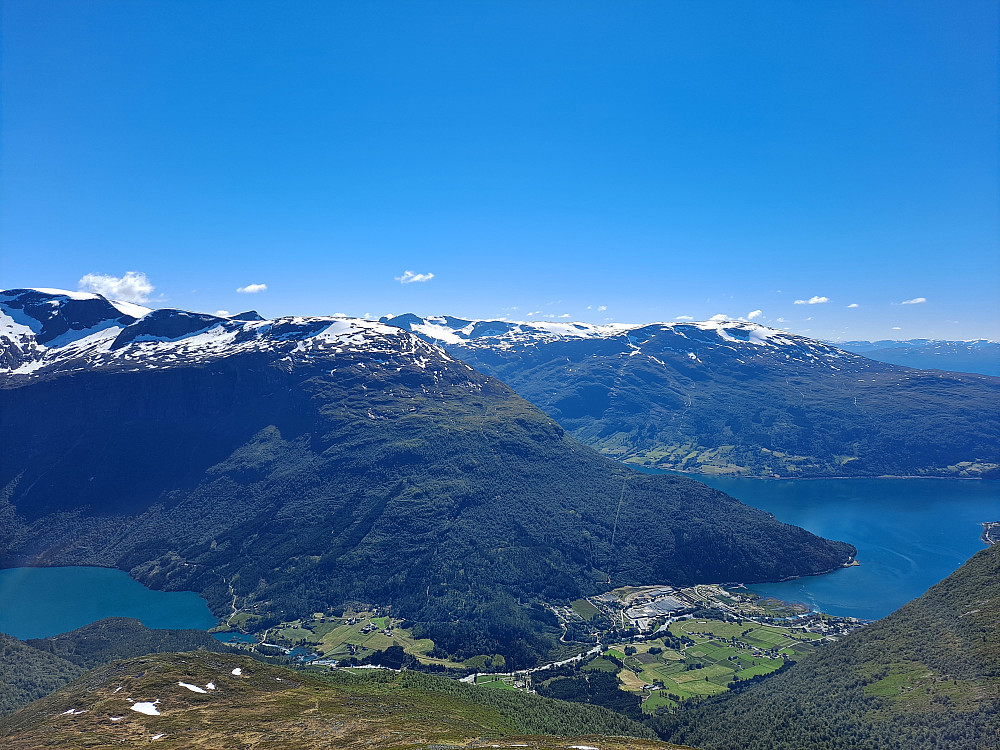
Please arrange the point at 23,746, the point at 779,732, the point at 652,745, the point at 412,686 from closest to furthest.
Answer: the point at 23,746 → the point at 652,745 → the point at 779,732 → the point at 412,686

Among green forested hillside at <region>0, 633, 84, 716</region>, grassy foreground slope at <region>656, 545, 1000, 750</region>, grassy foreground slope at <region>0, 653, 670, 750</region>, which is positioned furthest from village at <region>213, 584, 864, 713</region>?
green forested hillside at <region>0, 633, 84, 716</region>

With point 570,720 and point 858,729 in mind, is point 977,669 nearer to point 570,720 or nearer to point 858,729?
point 858,729

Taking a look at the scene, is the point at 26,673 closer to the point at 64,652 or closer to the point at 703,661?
the point at 64,652

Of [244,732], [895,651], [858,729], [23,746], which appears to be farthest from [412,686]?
[895,651]

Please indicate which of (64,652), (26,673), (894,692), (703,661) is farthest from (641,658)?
(64,652)

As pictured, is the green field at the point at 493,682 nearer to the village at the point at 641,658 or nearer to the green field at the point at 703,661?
the village at the point at 641,658

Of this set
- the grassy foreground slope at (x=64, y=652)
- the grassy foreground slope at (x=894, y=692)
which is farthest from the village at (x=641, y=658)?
the grassy foreground slope at (x=64, y=652)
